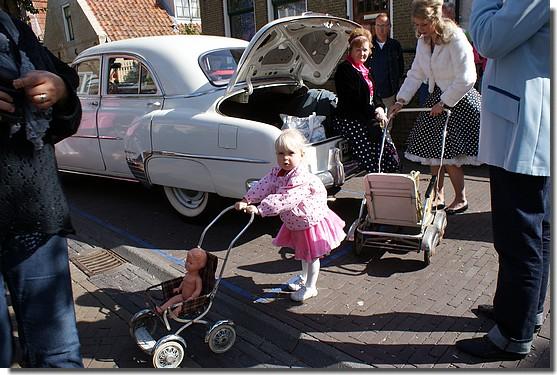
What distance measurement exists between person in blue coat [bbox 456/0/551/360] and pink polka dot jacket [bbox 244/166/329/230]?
112 cm

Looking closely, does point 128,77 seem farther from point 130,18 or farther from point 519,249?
point 130,18

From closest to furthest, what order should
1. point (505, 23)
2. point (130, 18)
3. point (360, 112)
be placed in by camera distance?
1. point (505, 23)
2. point (360, 112)
3. point (130, 18)

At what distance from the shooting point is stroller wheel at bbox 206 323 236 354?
2.99 m

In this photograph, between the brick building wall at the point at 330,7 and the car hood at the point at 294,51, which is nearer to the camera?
the car hood at the point at 294,51

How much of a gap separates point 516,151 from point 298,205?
57.1 inches

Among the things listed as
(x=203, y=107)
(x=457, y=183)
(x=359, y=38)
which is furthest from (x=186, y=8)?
(x=457, y=183)

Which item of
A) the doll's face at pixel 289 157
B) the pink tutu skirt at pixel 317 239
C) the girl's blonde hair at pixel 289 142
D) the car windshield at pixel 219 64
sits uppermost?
the car windshield at pixel 219 64

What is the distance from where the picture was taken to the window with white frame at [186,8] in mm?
23594

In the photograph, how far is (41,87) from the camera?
182 cm

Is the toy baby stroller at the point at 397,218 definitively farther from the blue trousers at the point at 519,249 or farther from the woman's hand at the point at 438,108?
the blue trousers at the point at 519,249

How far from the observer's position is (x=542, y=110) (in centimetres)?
235

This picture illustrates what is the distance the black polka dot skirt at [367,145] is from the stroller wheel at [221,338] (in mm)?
2460

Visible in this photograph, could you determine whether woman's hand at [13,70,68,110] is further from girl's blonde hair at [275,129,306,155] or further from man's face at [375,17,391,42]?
man's face at [375,17,391,42]

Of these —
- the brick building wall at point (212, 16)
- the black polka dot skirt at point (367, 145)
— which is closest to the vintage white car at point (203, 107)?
the black polka dot skirt at point (367, 145)
